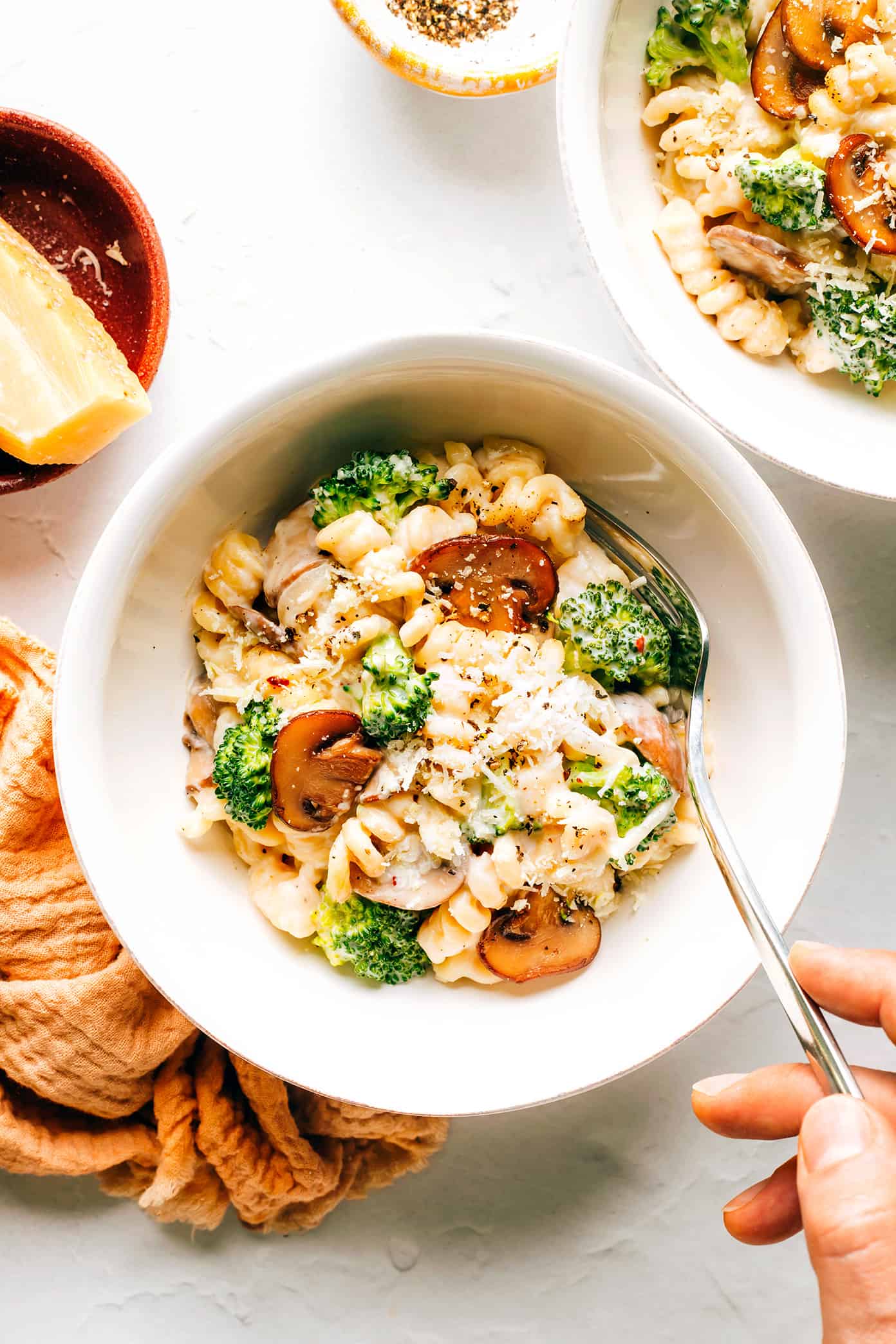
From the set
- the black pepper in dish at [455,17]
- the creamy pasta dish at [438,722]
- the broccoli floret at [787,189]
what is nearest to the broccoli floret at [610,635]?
the creamy pasta dish at [438,722]

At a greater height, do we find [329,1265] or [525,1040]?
[525,1040]

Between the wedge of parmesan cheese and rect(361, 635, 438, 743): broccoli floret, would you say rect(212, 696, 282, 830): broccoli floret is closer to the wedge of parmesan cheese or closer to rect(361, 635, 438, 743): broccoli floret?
rect(361, 635, 438, 743): broccoli floret

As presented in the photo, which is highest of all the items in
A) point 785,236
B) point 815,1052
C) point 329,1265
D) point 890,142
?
point 890,142

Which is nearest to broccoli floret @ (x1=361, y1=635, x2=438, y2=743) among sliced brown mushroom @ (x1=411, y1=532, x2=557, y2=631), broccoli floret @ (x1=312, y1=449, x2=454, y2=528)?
sliced brown mushroom @ (x1=411, y1=532, x2=557, y2=631)

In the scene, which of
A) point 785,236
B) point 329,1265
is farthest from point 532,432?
point 329,1265

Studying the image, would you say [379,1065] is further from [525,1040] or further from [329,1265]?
[329,1265]

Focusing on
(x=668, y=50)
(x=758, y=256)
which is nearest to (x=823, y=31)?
(x=668, y=50)

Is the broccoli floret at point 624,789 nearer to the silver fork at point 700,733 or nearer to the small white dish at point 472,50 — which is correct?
the silver fork at point 700,733
